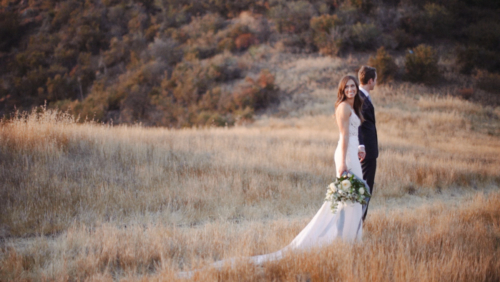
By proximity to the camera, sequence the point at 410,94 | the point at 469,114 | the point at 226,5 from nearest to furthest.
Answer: the point at 469,114
the point at 410,94
the point at 226,5

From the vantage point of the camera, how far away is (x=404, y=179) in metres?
8.91

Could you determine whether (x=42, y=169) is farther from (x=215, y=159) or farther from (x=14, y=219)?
(x=215, y=159)

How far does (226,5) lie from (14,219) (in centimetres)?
3693

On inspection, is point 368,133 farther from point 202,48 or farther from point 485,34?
point 485,34

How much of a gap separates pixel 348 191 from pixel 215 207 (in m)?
3.36

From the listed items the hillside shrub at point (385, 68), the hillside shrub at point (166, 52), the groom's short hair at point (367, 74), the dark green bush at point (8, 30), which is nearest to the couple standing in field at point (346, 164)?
the groom's short hair at point (367, 74)

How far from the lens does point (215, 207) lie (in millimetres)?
6773

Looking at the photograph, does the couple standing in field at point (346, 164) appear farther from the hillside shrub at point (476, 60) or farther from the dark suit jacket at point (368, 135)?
the hillside shrub at point (476, 60)

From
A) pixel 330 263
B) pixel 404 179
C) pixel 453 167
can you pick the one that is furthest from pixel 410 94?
pixel 330 263

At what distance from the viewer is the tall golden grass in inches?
148

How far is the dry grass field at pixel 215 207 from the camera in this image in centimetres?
375

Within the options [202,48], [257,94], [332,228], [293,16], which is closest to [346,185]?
[332,228]

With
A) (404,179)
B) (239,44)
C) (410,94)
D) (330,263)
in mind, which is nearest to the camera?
(330,263)

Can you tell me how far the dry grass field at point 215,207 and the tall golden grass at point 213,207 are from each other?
0.03 metres
